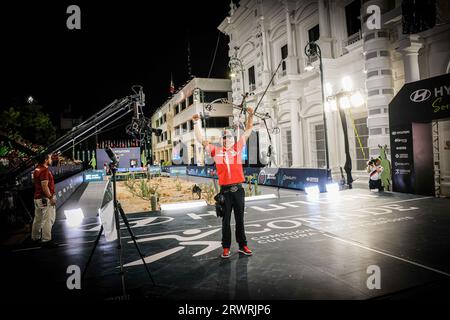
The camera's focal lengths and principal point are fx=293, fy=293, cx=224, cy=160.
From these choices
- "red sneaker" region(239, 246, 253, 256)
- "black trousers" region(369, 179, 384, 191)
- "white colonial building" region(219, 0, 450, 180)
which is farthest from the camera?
"white colonial building" region(219, 0, 450, 180)

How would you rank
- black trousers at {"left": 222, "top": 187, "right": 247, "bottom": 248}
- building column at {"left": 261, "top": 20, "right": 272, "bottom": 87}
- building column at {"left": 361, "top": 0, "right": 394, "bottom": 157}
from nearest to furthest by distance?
black trousers at {"left": 222, "top": 187, "right": 247, "bottom": 248} < building column at {"left": 361, "top": 0, "right": 394, "bottom": 157} < building column at {"left": 261, "top": 20, "right": 272, "bottom": 87}

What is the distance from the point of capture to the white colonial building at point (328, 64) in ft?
42.2

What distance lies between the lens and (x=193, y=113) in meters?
37.6

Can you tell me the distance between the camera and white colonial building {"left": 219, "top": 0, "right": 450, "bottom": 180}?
1287 centimetres

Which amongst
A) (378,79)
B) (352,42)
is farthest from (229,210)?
(352,42)

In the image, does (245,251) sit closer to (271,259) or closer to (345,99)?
(271,259)

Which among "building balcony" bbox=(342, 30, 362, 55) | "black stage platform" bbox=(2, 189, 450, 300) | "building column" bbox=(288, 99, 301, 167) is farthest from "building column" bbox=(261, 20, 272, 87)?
"black stage platform" bbox=(2, 189, 450, 300)

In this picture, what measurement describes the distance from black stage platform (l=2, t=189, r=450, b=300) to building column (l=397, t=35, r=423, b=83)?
6502 millimetres

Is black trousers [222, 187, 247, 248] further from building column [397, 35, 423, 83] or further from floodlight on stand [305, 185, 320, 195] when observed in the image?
building column [397, 35, 423, 83]

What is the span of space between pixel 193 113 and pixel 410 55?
27768 millimetres

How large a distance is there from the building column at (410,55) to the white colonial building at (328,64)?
37 mm

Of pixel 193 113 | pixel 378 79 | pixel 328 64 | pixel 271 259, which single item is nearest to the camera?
pixel 271 259

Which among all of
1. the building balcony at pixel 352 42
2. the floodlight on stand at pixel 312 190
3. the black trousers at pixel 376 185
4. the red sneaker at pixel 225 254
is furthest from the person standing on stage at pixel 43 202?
the building balcony at pixel 352 42

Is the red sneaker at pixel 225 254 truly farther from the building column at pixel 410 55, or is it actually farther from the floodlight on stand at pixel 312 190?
the building column at pixel 410 55
